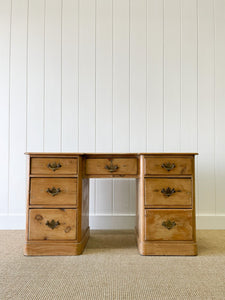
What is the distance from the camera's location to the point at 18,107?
256 cm

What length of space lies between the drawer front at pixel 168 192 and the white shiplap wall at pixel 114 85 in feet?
2.39

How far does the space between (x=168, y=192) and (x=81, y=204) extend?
2.16 feet

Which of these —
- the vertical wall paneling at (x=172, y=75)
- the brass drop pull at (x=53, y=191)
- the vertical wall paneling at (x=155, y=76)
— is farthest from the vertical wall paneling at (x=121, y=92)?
the brass drop pull at (x=53, y=191)

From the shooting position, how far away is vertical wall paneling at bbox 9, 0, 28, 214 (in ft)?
8.29

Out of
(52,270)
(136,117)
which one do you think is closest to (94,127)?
(136,117)

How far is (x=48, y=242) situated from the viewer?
1.78 metres

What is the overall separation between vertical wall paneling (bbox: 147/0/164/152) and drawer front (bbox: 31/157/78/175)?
100cm

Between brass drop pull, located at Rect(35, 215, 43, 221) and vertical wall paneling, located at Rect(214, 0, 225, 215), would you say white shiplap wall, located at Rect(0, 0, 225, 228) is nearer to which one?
vertical wall paneling, located at Rect(214, 0, 225, 215)

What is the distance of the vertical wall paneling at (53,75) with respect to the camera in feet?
8.34

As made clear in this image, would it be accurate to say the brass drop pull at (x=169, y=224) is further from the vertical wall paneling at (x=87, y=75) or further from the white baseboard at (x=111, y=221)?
the vertical wall paneling at (x=87, y=75)

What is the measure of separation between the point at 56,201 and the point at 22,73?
59.4 inches

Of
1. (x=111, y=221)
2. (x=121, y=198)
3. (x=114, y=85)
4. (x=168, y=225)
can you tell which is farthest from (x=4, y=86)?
(x=168, y=225)

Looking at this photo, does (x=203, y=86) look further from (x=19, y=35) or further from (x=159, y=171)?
(x=19, y=35)

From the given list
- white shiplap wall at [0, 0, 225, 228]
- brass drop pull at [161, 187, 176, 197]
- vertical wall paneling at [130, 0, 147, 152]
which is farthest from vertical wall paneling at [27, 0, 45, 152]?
brass drop pull at [161, 187, 176, 197]
